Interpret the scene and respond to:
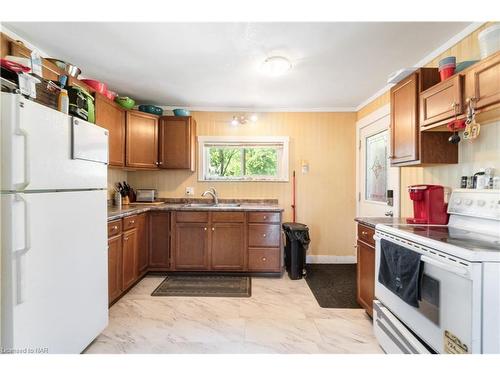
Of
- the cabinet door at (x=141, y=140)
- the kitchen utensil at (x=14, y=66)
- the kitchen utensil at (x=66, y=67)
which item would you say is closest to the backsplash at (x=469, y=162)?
the kitchen utensil at (x=14, y=66)

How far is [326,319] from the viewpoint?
7.19 ft

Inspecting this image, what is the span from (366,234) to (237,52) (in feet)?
6.57

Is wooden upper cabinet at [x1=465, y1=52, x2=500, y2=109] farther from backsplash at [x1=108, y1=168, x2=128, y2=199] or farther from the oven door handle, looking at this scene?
backsplash at [x1=108, y1=168, x2=128, y2=199]

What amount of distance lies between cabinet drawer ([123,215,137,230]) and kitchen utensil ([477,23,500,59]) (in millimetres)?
3189

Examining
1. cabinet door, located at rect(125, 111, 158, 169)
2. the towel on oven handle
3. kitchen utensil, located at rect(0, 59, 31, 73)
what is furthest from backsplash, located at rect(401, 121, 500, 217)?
cabinet door, located at rect(125, 111, 158, 169)

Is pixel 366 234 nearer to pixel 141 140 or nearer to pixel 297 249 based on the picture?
pixel 297 249

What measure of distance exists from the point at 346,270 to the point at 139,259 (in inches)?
110

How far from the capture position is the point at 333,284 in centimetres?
294

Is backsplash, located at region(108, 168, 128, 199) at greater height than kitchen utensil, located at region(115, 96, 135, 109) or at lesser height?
lesser

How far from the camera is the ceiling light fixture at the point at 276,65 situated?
2219 mm

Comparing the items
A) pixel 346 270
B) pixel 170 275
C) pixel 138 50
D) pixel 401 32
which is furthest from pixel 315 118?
pixel 170 275

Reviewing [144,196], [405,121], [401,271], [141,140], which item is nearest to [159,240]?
[144,196]

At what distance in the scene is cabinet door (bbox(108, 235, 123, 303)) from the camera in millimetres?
2287
